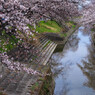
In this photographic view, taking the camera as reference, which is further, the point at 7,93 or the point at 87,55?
the point at 87,55

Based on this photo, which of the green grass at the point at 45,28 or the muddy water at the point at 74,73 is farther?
the green grass at the point at 45,28

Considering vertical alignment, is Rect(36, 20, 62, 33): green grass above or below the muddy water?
above

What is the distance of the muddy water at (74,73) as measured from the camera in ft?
36.0

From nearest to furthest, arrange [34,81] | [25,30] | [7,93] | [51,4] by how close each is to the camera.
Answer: [25,30] → [7,93] → [34,81] → [51,4]

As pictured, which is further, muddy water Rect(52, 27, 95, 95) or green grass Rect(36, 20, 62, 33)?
green grass Rect(36, 20, 62, 33)

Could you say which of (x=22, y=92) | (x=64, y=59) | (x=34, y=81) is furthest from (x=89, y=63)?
(x=22, y=92)

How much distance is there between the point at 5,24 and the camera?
4777 mm

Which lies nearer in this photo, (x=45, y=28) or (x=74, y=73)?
(x=74, y=73)

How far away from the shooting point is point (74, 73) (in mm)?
13711

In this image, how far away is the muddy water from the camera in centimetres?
1098

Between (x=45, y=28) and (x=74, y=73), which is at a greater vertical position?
(x=45, y=28)

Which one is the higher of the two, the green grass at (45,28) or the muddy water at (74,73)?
the green grass at (45,28)

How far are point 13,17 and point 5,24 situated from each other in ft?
1.14

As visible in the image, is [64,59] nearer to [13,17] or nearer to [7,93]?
[7,93]
